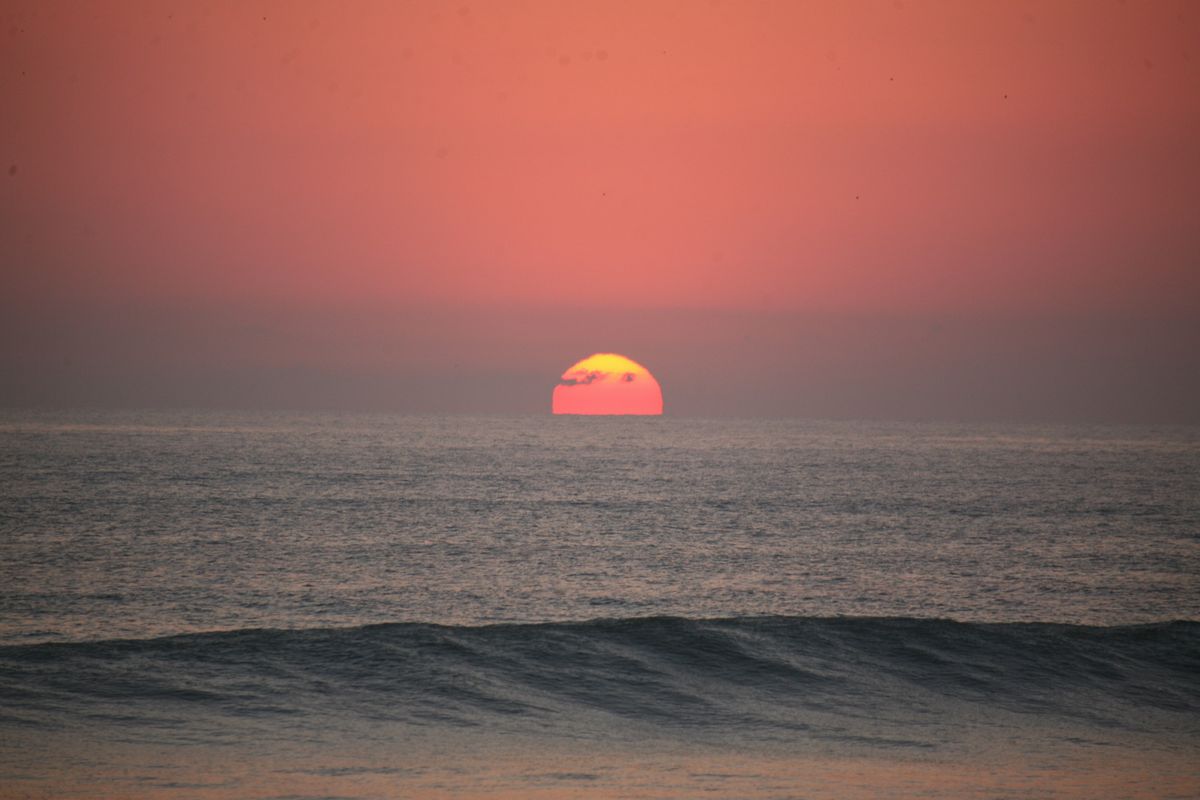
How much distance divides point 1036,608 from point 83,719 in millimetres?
29935

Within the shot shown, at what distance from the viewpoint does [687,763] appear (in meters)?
15.9

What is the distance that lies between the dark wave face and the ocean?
0.09 m

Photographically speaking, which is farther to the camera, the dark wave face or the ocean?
the dark wave face

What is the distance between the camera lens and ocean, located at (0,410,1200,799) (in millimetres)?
15406

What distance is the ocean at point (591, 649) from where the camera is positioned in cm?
1541

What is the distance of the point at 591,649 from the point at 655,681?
8.76ft

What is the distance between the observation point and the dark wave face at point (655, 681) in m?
18.6

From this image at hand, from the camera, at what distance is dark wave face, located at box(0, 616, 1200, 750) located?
18562mm

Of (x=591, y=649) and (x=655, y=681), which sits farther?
(x=591, y=649)

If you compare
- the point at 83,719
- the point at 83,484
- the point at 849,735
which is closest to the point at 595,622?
the point at 849,735

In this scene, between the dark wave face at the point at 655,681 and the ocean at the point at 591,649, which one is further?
the dark wave face at the point at 655,681

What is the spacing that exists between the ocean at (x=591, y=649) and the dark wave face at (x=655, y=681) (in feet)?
0.30

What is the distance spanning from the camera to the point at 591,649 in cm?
2464

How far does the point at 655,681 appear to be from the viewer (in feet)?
73.3
